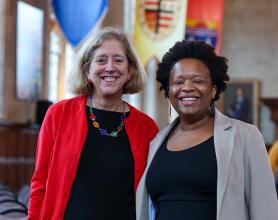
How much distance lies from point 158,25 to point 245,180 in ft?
25.9

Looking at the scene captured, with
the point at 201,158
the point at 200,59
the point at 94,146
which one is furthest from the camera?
the point at 94,146

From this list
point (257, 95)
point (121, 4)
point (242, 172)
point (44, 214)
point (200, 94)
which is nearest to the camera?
point (242, 172)

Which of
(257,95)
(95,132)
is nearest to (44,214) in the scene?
(95,132)

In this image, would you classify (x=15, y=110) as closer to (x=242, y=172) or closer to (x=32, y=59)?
(x=32, y=59)

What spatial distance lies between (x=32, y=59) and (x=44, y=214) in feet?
28.5

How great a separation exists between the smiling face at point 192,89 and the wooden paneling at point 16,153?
27.7 feet

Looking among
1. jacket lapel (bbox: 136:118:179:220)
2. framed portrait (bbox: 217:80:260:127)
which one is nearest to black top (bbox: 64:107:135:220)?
jacket lapel (bbox: 136:118:179:220)

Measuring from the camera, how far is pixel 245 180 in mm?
2664

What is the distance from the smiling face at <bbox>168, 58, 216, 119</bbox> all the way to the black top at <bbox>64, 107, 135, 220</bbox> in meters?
0.45

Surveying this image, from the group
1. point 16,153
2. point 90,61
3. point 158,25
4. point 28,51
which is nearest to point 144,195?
point 90,61

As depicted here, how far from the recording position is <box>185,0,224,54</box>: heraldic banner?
11422 millimetres

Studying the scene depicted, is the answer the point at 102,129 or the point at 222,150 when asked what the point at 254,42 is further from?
the point at 222,150

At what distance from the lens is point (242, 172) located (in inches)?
104

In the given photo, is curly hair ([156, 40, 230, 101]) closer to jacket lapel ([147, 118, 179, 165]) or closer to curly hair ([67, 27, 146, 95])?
jacket lapel ([147, 118, 179, 165])
